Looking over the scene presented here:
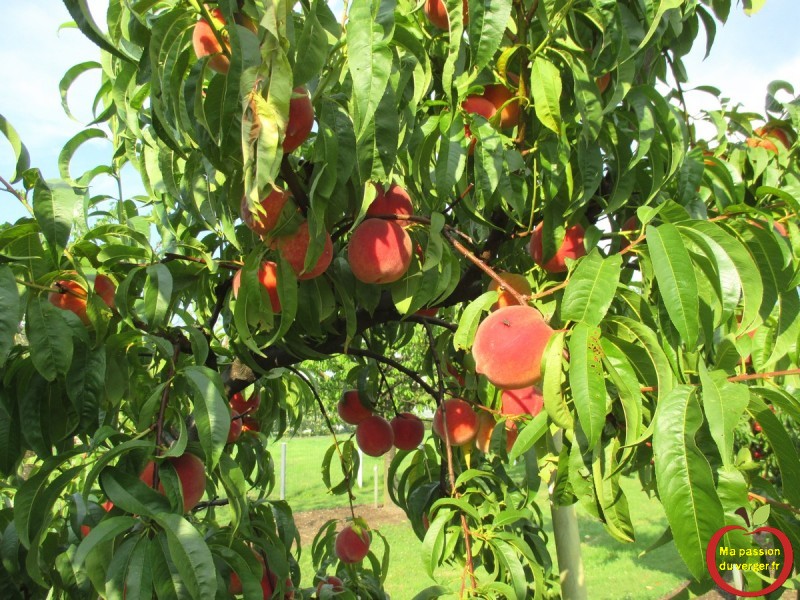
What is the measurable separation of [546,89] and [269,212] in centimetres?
42

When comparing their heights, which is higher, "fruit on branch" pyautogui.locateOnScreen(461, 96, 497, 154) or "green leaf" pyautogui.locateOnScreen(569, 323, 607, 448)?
"fruit on branch" pyautogui.locateOnScreen(461, 96, 497, 154)

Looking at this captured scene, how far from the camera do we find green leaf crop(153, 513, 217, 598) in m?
0.66

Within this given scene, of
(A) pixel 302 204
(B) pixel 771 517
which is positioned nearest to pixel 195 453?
(A) pixel 302 204

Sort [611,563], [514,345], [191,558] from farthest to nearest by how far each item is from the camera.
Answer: [611,563] < [514,345] < [191,558]

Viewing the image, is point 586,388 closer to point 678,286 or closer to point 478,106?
point 678,286

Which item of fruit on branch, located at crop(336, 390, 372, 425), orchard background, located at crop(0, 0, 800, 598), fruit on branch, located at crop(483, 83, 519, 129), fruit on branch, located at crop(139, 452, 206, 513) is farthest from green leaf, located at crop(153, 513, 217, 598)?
fruit on branch, located at crop(336, 390, 372, 425)

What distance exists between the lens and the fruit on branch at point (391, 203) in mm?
1009

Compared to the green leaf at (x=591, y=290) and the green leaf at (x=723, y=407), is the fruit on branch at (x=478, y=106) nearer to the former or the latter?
the green leaf at (x=591, y=290)

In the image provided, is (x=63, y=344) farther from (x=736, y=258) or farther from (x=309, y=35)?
(x=736, y=258)

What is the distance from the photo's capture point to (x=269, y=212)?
83 centimetres

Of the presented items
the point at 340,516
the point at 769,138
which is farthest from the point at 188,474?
the point at 340,516

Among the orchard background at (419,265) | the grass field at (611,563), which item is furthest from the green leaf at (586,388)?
the grass field at (611,563)

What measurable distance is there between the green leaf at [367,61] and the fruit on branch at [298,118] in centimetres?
11

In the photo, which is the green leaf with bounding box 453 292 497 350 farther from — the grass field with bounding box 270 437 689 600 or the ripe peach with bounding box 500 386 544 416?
the grass field with bounding box 270 437 689 600
